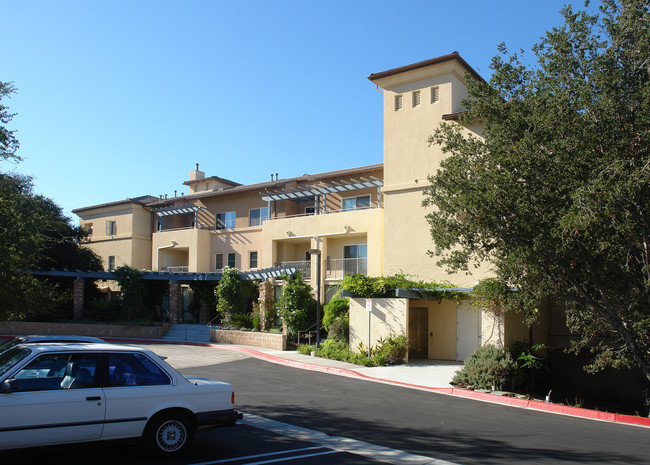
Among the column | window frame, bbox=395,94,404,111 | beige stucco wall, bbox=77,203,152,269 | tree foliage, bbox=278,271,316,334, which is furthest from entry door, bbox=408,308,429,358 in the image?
beige stucco wall, bbox=77,203,152,269

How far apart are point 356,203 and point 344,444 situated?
23.8 meters

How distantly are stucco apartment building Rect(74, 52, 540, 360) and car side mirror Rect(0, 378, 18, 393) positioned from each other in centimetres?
1357

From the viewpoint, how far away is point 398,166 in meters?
25.2

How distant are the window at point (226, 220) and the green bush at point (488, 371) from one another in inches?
1002

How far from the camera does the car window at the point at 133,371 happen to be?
715 cm

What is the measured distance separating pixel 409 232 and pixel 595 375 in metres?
9.24

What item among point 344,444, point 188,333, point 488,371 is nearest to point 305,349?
point 488,371

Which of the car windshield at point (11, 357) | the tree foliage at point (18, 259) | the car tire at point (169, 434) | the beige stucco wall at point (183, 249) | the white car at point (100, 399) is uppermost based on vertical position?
the beige stucco wall at point (183, 249)

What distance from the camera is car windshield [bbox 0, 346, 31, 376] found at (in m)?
6.66

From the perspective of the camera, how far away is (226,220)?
3944 centimetres

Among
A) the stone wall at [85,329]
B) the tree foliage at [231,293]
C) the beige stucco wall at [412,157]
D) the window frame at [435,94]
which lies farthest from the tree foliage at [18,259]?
the window frame at [435,94]

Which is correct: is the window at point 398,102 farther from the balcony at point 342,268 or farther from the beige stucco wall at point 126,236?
the beige stucco wall at point 126,236

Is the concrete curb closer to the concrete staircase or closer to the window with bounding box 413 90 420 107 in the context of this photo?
the concrete staircase

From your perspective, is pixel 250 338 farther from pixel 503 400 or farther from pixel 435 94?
pixel 503 400
